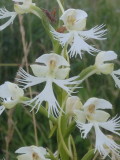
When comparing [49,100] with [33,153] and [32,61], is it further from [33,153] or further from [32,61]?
[32,61]

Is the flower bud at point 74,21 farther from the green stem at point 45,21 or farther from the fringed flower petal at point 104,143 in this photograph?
the fringed flower petal at point 104,143

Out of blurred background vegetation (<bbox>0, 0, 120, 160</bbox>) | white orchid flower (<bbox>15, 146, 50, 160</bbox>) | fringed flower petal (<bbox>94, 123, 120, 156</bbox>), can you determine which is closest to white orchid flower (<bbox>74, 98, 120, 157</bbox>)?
fringed flower petal (<bbox>94, 123, 120, 156</bbox>)

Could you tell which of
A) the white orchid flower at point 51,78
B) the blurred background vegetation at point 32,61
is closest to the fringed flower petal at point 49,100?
the white orchid flower at point 51,78

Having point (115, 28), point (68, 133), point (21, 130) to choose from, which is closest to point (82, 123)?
point (68, 133)

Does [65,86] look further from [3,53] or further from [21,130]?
[3,53]

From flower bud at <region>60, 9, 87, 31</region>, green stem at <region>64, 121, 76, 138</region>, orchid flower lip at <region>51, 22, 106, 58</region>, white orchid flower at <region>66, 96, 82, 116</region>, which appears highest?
flower bud at <region>60, 9, 87, 31</region>

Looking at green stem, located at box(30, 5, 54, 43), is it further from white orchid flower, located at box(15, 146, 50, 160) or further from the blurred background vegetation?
the blurred background vegetation

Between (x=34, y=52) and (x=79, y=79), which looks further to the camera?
(x=34, y=52)

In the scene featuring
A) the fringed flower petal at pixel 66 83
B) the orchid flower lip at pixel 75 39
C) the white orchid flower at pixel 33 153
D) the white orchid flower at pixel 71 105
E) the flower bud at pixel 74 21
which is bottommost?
the white orchid flower at pixel 33 153
